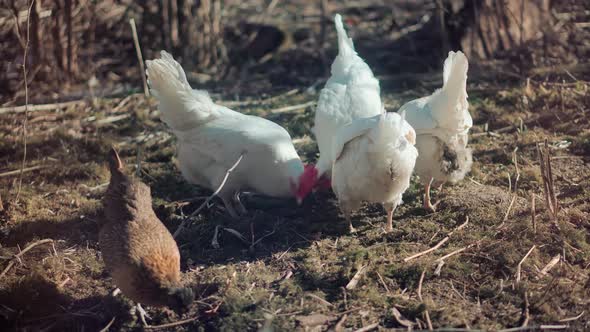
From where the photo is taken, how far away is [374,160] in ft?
13.4

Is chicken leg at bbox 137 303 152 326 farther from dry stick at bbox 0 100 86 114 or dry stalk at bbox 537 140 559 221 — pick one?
dry stick at bbox 0 100 86 114

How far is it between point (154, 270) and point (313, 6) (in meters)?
7.38

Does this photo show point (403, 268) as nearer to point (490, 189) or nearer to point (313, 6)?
point (490, 189)

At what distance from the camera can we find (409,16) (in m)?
9.07

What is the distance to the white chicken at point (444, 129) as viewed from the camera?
4285 millimetres

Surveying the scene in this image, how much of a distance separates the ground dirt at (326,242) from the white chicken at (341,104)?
17.0 inches

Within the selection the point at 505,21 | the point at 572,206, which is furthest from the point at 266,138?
the point at 505,21

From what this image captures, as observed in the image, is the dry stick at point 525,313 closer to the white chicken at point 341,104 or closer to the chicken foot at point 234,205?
the white chicken at point 341,104

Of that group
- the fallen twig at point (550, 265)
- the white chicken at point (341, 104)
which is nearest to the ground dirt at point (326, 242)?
the fallen twig at point (550, 265)

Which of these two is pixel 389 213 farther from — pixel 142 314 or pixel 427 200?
pixel 142 314

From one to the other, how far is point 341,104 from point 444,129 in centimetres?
93

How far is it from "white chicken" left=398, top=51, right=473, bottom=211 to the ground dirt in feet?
1.05

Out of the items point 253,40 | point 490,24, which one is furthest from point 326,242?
point 253,40

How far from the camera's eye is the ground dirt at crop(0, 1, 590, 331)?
363cm
